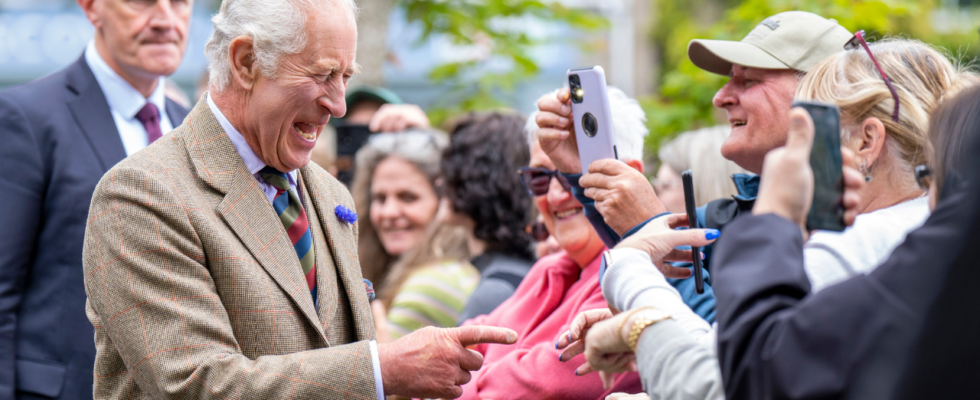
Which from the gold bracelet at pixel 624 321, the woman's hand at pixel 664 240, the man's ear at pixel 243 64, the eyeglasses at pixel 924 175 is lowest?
the gold bracelet at pixel 624 321

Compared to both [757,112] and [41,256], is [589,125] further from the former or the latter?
[41,256]

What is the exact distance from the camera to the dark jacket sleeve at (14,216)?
2670mm

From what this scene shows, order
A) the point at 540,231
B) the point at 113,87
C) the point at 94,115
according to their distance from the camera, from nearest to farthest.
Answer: the point at 94,115 < the point at 113,87 < the point at 540,231

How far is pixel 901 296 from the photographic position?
1.19 meters

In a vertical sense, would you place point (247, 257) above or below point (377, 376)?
above

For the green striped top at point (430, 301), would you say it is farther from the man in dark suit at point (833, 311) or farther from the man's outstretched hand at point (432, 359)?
the man in dark suit at point (833, 311)

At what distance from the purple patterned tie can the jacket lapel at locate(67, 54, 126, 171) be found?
0.50 feet

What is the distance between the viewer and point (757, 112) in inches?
95.3

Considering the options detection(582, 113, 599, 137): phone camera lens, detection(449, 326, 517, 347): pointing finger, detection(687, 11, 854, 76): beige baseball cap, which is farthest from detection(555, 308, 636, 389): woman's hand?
detection(687, 11, 854, 76): beige baseball cap

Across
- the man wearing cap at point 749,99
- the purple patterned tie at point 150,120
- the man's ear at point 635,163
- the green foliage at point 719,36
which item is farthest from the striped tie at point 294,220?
the green foliage at point 719,36

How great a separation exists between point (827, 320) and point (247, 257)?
134 centimetres

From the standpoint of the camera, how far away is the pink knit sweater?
7.80ft

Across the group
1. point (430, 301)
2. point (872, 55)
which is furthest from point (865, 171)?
point (430, 301)

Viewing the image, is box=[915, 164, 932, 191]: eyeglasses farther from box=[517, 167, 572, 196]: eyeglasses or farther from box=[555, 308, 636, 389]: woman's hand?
box=[517, 167, 572, 196]: eyeglasses
